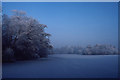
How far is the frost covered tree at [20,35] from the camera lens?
6.00 metres

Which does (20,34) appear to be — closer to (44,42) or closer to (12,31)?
(12,31)

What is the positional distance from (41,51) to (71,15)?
11.7ft

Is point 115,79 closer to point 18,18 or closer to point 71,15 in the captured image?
point 71,15

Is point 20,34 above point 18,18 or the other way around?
the other way around

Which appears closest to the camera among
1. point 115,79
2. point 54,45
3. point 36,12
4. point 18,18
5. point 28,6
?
point 115,79

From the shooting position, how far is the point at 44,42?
25.1 ft

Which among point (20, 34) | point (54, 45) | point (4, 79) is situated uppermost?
point (20, 34)

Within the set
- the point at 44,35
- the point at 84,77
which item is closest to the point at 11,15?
the point at 44,35

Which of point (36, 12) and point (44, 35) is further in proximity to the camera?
point (44, 35)

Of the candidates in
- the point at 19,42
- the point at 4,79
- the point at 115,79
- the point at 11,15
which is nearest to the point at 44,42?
the point at 19,42

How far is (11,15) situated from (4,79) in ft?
Answer: 12.9

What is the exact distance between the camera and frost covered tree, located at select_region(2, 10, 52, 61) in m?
6.00

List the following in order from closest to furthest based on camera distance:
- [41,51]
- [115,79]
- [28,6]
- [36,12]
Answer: [115,79]
[28,6]
[36,12]
[41,51]

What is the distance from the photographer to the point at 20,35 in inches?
237
